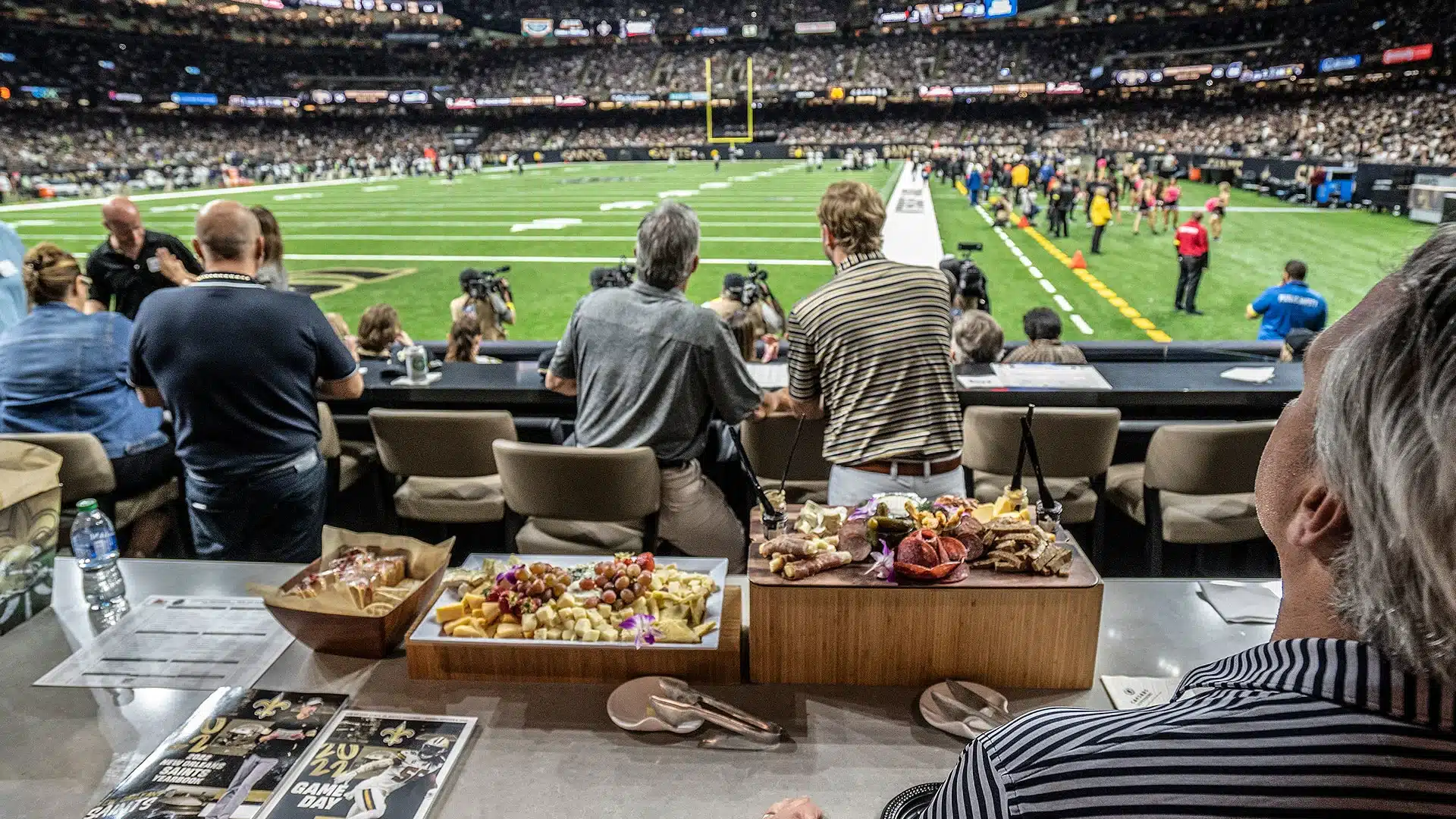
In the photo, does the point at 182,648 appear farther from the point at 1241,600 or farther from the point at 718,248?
the point at 718,248

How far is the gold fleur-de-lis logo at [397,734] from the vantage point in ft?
5.82

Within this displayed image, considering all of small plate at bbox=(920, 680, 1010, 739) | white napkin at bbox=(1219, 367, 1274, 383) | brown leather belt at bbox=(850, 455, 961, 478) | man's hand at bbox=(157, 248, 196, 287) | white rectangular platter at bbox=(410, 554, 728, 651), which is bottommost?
small plate at bbox=(920, 680, 1010, 739)

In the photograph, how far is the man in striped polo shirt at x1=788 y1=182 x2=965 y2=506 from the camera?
3.10 m

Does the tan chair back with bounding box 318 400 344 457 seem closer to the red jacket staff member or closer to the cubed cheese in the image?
the cubed cheese

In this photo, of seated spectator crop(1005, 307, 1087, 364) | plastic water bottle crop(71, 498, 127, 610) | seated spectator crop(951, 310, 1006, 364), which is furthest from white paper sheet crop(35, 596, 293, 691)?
seated spectator crop(1005, 307, 1087, 364)

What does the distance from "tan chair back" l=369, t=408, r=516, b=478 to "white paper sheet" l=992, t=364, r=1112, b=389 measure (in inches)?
95.0

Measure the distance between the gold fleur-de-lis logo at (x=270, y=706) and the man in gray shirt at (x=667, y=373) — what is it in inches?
64.9

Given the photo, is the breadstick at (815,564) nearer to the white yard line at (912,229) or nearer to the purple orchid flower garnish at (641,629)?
the purple orchid flower garnish at (641,629)

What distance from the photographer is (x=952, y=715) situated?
5.93 ft

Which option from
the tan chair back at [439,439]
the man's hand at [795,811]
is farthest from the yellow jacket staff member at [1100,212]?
the man's hand at [795,811]

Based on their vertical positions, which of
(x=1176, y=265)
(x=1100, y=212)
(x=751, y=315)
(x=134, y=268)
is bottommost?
(x=1176, y=265)

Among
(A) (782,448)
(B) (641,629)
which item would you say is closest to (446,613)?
(B) (641,629)

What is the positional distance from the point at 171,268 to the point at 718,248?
1103 cm

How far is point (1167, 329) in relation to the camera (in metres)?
10.8
